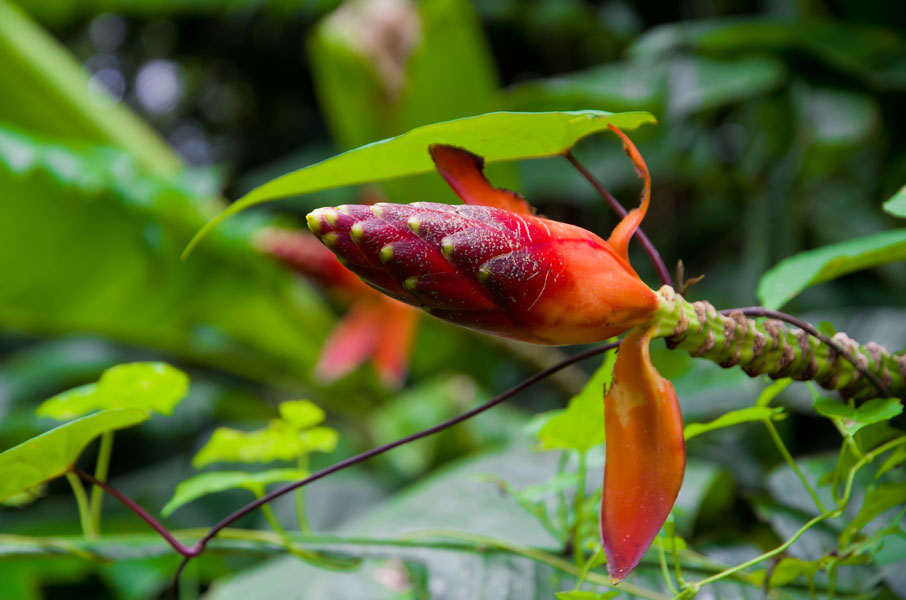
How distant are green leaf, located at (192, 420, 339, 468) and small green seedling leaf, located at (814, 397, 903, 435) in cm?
26

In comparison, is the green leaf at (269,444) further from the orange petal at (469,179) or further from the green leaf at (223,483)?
the orange petal at (469,179)

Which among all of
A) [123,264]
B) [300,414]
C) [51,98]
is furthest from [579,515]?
[51,98]

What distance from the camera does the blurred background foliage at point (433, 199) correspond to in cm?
67

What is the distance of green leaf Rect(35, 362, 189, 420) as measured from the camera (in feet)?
1.26

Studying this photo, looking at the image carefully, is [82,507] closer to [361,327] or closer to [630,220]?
[630,220]

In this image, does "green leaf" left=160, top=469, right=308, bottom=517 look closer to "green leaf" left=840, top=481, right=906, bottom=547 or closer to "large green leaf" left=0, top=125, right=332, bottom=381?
"green leaf" left=840, top=481, right=906, bottom=547

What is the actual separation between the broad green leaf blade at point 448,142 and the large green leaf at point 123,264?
77 cm

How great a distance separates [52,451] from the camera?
1.08 feet

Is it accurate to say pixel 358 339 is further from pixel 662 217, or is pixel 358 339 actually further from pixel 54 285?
pixel 662 217

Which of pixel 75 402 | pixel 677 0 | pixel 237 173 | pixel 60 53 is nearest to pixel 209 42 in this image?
pixel 237 173

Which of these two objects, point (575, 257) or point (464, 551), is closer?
point (575, 257)

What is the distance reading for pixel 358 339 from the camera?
1121 millimetres

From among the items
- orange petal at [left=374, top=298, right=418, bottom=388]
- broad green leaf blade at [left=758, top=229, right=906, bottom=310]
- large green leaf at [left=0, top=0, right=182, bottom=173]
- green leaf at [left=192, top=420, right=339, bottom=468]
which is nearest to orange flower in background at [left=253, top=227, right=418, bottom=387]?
orange petal at [left=374, top=298, right=418, bottom=388]

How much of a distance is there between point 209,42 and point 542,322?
260 cm
